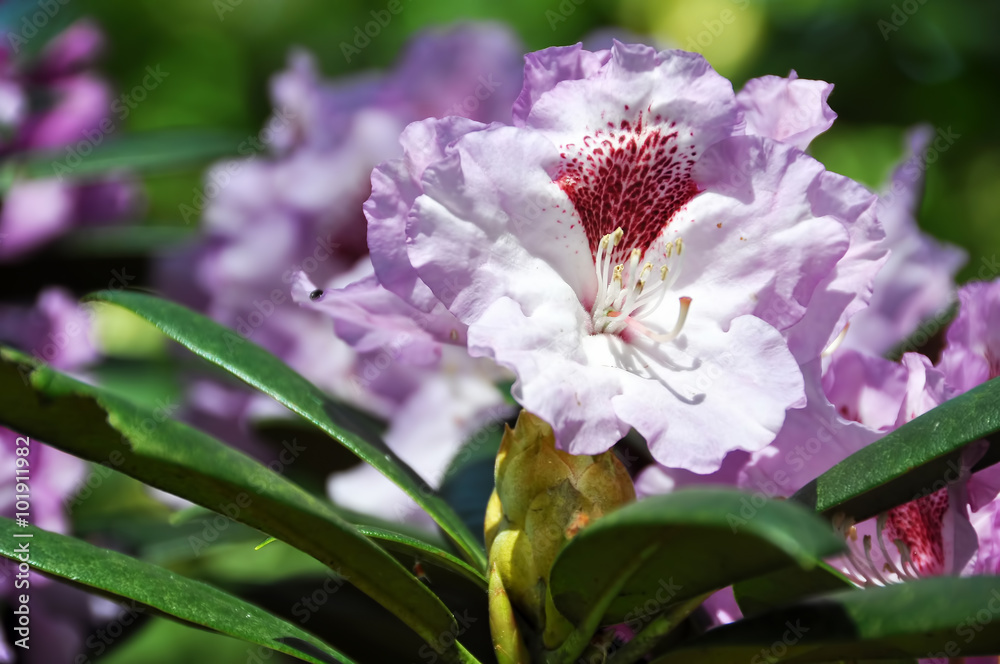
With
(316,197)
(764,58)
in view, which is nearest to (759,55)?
(764,58)

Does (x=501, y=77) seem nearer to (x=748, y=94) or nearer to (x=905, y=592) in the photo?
(x=748, y=94)

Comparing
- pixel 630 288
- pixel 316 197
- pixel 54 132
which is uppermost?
pixel 54 132

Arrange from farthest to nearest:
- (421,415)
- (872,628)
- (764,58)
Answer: (764,58) → (421,415) → (872,628)

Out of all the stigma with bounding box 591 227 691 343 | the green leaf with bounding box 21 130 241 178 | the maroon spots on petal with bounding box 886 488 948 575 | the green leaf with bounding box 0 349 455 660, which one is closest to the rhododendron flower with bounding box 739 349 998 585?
the maroon spots on petal with bounding box 886 488 948 575

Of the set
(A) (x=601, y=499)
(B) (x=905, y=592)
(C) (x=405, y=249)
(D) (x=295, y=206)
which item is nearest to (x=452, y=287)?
(C) (x=405, y=249)

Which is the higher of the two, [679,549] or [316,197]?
[316,197]

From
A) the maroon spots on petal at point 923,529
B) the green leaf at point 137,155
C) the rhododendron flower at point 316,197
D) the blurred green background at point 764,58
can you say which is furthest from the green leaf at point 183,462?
the blurred green background at point 764,58

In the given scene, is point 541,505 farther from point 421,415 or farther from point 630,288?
point 421,415

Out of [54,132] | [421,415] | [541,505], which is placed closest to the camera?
[541,505]
